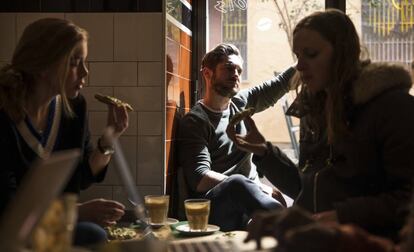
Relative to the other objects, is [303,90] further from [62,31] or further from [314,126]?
[62,31]

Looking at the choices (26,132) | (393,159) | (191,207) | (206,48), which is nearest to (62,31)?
(26,132)

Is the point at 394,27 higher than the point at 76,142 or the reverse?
higher

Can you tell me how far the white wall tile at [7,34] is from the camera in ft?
8.00

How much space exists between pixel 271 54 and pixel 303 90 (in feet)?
3.98

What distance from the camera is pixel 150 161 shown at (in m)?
2.46

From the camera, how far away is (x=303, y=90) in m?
1.68

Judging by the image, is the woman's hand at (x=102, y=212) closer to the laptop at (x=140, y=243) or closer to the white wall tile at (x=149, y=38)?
the laptop at (x=140, y=243)

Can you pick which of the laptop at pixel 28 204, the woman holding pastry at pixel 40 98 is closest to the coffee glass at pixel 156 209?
the woman holding pastry at pixel 40 98

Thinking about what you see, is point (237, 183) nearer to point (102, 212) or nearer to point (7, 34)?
point (102, 212)

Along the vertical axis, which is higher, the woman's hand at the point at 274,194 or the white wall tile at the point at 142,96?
the white wall tile at the point at 142,96

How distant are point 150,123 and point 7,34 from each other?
784 mm

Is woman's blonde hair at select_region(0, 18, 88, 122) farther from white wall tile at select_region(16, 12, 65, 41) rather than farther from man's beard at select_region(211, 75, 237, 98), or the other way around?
man's beard at select_region(211, 75, 237, 98)

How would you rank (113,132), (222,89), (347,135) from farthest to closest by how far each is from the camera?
(222,89), (113,132), (347,135)

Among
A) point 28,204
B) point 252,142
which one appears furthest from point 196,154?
point 28,204
